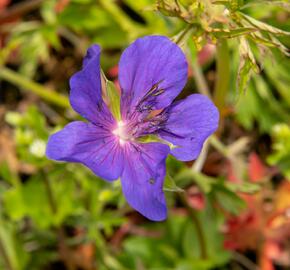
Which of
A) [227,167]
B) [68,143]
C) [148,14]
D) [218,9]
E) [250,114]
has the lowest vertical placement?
[227,167]

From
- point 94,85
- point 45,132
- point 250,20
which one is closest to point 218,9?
point 250,20

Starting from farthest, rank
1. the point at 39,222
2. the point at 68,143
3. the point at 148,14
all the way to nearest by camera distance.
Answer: the point at 148,14, the point at 39,222, the point at 68,143

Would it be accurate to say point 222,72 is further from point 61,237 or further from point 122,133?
point 61,237

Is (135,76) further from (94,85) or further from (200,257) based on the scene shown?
(200,257)

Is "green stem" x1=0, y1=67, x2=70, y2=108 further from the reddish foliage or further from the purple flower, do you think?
the purple flower

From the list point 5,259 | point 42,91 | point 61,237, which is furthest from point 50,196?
point 42,91

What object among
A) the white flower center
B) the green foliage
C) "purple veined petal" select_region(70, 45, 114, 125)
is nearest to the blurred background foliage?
the green foliage
